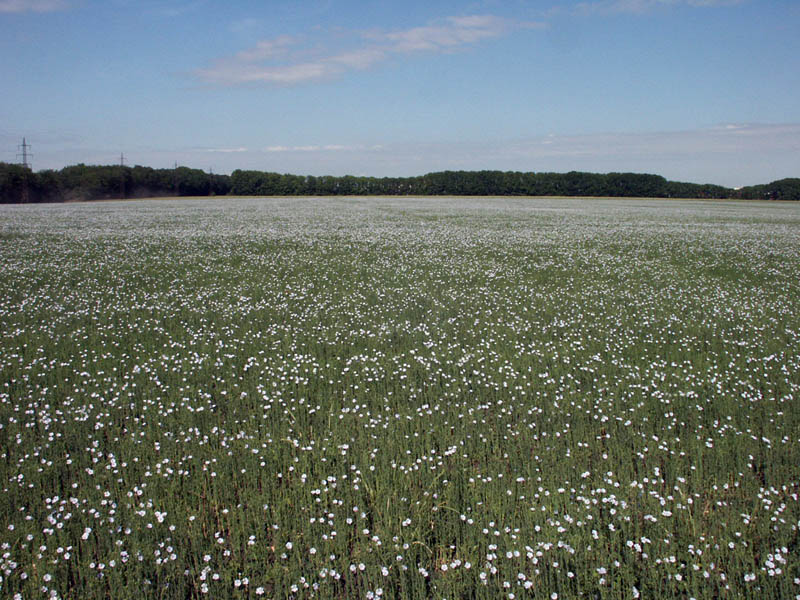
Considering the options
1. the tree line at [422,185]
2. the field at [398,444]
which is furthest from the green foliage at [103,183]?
the field at [398,444]

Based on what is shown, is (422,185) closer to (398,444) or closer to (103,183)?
(103,183)

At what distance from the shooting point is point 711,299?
42.1 feet

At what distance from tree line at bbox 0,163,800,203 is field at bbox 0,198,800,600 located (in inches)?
3620

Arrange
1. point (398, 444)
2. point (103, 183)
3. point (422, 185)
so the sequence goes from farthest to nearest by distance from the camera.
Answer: point (422, 185) → point (103, 183) → point (398, 444)

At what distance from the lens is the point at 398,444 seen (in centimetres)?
574

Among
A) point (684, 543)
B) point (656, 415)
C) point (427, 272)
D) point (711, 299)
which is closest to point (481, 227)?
point (427, 272)

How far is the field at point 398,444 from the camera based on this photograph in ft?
12.9

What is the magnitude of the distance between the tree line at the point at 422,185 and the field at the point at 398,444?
9196 cm

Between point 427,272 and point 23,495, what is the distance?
42.7 ft

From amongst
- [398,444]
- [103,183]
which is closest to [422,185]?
[103,183]

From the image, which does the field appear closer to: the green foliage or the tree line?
the green foliage

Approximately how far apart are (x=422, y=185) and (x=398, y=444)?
331 feet

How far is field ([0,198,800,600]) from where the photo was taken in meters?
3.93

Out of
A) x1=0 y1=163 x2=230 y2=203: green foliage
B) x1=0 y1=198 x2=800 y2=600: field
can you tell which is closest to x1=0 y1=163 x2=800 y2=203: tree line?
x1=0 y1=163 x2=230 y2=203: green foliage
